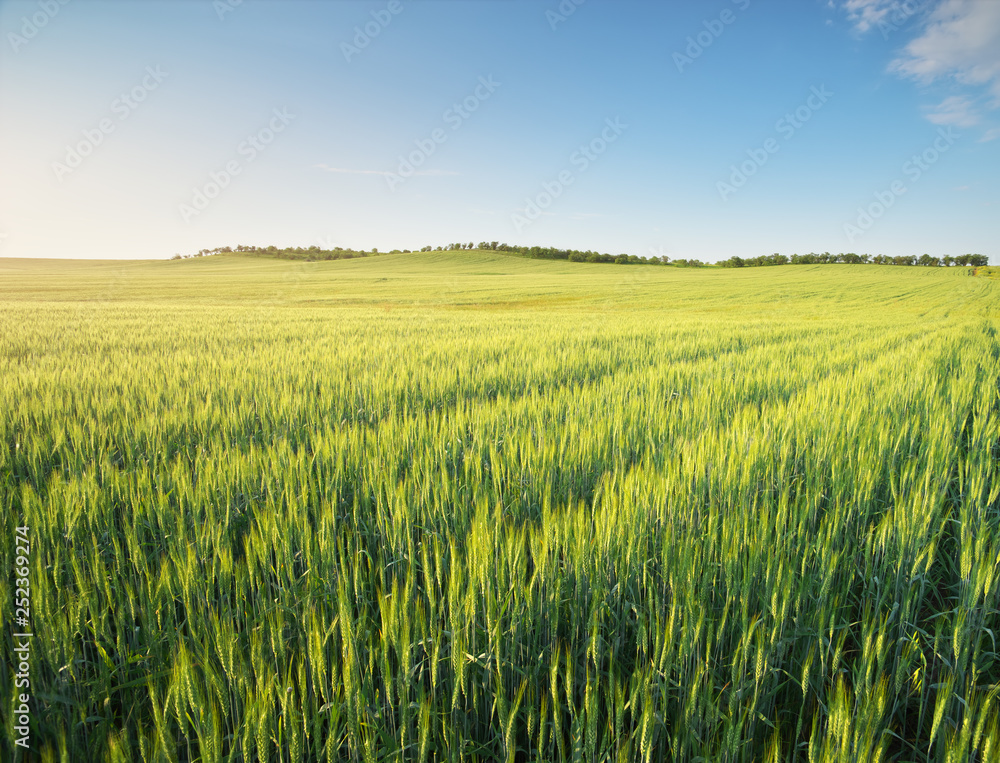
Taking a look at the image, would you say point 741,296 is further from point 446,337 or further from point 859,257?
point 859,257

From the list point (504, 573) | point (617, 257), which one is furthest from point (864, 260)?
point (504, 573)

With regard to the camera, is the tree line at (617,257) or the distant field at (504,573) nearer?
the distant field at (504,573)

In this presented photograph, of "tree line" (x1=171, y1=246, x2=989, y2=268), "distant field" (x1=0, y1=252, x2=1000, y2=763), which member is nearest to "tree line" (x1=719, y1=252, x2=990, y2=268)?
"tree line" (x1=171, y1=246, x2=989, y2=268)

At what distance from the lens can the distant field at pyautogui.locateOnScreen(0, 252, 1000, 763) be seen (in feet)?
3.66

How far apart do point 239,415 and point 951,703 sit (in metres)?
3.95

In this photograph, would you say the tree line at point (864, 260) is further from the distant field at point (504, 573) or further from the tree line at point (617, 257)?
the distant field at point (504, 573)

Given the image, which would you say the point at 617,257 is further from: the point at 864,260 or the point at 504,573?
the point at 504,573

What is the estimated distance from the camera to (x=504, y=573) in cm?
147

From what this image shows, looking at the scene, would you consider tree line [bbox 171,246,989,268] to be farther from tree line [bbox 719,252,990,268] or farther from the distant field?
Answer: the distant field

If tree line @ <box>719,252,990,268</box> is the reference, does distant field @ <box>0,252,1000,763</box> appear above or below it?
below

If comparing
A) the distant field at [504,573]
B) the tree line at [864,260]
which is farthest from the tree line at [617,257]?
the distant field at [504,573]

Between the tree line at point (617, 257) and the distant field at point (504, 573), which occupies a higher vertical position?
the tree line at point (617, 257)

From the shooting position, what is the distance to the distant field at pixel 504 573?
3.66ft

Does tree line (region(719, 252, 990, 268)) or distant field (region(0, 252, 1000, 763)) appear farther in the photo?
tree line (region(719, 252, 990, 268))
